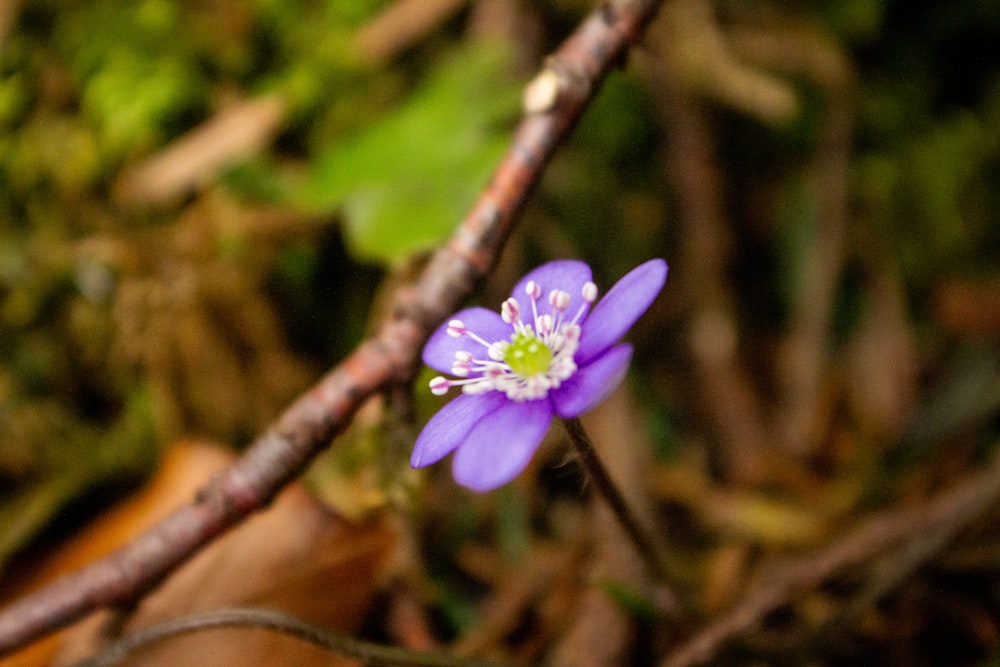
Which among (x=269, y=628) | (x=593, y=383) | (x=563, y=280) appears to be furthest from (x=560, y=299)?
(x=269, y=628)

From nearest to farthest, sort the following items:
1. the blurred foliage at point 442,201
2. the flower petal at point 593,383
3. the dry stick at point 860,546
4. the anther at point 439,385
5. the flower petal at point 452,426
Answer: the flower petal at point 593,383 < the flower petal at point 452,426 < the anther at point 439,385 < the dry stick at point 860,546 < the blurred foliage at point 442,201

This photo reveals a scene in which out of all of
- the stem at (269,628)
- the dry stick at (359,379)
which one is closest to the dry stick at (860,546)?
the stem at (269,628)

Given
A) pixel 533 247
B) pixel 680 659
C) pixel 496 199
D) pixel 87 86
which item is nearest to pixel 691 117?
pixel 533 247

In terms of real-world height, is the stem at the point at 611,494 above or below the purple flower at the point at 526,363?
below

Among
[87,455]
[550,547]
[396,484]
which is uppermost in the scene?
[87,455]

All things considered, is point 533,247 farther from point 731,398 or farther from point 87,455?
point 87,455

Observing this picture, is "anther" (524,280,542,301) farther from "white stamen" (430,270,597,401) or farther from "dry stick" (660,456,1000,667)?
"dry stick" (660,456,1000,667)

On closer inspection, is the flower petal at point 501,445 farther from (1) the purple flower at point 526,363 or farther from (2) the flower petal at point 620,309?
(2) the flower petal at point 620,309
